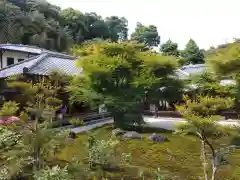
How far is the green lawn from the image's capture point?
999cm

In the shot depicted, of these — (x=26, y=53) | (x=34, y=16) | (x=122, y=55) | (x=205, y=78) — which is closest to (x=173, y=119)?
(x=205, y=78)

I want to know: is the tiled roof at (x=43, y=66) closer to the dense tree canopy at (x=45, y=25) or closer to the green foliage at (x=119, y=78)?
the green foliage at (x=119, y=78)

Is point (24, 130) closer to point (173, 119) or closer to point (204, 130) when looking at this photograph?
point (204, 130)

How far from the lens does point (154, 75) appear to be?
19.7 metres

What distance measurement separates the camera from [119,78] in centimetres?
1853

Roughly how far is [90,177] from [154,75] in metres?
11.9

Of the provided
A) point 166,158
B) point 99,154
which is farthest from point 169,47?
point 99,154

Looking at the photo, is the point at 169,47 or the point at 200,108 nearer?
the point at 200,108

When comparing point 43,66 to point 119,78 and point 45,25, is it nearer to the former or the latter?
point 119,78

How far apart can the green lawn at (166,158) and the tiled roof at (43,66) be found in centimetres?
555

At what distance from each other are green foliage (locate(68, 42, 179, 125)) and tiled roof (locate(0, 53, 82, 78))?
2183 millimetres

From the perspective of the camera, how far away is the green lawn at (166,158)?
9992mm

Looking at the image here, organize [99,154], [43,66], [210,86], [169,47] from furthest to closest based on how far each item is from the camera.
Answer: [169,47]
[210,86]
[43,66]
[99,154]

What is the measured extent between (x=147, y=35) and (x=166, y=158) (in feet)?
164
